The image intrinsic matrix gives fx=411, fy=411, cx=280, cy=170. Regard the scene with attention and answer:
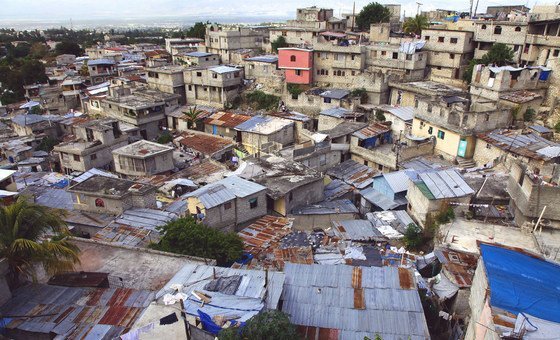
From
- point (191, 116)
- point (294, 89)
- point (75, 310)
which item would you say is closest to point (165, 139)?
point (191, 116)

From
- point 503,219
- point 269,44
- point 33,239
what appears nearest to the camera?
point 33,239

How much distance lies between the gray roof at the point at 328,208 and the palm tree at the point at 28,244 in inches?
505

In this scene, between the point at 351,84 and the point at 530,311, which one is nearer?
the point at 530,311

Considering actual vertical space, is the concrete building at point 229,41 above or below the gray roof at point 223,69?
above

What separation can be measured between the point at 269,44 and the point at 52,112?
31566mm

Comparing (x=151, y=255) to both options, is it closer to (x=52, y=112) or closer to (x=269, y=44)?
(x=52, y=112)

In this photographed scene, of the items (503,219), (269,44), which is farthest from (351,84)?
(503,219)

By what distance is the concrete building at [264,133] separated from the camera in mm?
37094

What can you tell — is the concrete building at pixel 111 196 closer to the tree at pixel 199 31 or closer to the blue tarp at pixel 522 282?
the blue tarp at pixel 522 282

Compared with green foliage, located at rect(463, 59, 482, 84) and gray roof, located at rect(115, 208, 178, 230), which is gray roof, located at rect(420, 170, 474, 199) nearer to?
gray roof, located at rect(115, 208, 178, 230)

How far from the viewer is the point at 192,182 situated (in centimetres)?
2866

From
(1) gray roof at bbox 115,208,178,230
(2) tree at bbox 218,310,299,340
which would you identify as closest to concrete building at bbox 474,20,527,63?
(1) gray roof at bbox 115,208,178,230

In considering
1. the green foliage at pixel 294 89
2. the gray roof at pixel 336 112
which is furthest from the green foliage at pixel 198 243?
the green foliage at pixel 294 89

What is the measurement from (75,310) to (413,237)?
1510cm
